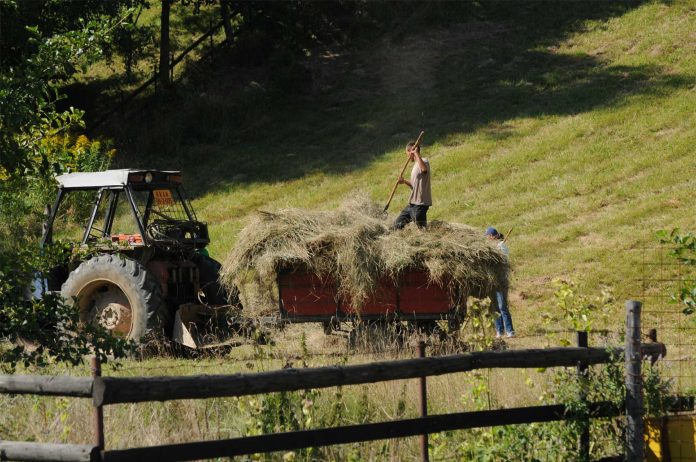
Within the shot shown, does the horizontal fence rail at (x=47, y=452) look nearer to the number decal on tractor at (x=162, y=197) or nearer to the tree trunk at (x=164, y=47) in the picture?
the number decal on tractor at (x=162, y=197)

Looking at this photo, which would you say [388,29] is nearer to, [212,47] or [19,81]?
[212,47]

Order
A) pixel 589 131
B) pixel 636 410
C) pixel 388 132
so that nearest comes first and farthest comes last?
pixel 636 410 < pixel 589 131 < pixel 388 132

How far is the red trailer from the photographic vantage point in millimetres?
11430

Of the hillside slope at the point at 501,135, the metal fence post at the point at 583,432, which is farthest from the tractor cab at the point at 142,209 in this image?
the metal fence post at the point at 583,432

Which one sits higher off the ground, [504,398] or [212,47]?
[212,47]

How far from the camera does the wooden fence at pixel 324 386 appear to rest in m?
5.52

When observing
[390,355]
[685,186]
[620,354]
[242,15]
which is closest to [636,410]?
[620,354]

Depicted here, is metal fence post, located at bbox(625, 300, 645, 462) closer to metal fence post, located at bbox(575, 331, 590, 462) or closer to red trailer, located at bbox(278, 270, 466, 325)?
metal fence post, located at bbox(575, 331, 590, 462)

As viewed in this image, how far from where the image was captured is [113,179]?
11.9 metres

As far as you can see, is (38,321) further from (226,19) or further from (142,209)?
(226,19)

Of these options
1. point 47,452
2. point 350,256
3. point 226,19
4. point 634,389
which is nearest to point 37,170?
point 47,452

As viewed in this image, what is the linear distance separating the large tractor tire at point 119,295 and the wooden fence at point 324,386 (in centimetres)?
548

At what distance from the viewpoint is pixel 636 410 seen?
667cm

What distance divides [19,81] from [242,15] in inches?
973
